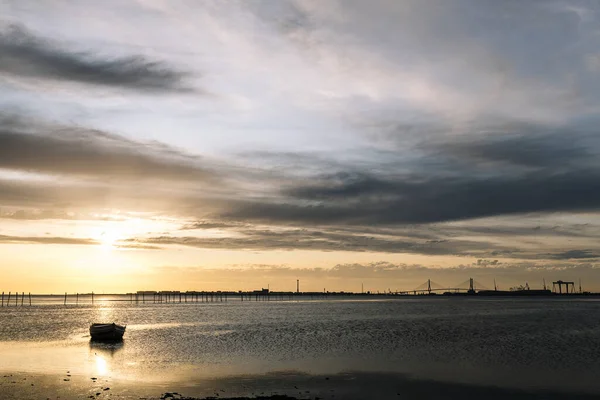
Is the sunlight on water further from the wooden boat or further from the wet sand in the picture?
the wooden boat

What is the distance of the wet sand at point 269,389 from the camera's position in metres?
36.2

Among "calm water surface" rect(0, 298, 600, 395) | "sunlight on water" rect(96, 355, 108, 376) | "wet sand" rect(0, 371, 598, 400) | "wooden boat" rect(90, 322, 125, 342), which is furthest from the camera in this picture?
"wooden boat" rect(90, 322, 125, 342)

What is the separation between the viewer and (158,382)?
4197cm

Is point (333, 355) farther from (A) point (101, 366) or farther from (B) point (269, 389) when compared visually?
(A) point (101, 366)

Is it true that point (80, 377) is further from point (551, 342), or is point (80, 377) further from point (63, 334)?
point (551, 342)

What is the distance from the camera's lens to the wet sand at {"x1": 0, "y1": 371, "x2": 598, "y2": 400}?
3619 centimetres

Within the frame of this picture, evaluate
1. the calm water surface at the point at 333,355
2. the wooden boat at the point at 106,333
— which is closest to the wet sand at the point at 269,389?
the calm water surface at the point at 333,355

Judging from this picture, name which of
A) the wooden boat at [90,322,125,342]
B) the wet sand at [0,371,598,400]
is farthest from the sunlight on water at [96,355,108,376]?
the wooden boat at [90,322,125,342]

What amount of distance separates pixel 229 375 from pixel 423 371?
1599 centimetres

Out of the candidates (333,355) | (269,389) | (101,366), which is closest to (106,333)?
(101,366)

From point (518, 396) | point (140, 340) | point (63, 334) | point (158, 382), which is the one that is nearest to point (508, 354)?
point (518, 396)

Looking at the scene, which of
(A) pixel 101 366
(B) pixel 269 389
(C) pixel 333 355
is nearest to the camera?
(B) pixel 269 389

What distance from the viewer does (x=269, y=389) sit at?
38.6 m

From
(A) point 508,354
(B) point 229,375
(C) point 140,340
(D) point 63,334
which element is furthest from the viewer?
(D) point 63,334
